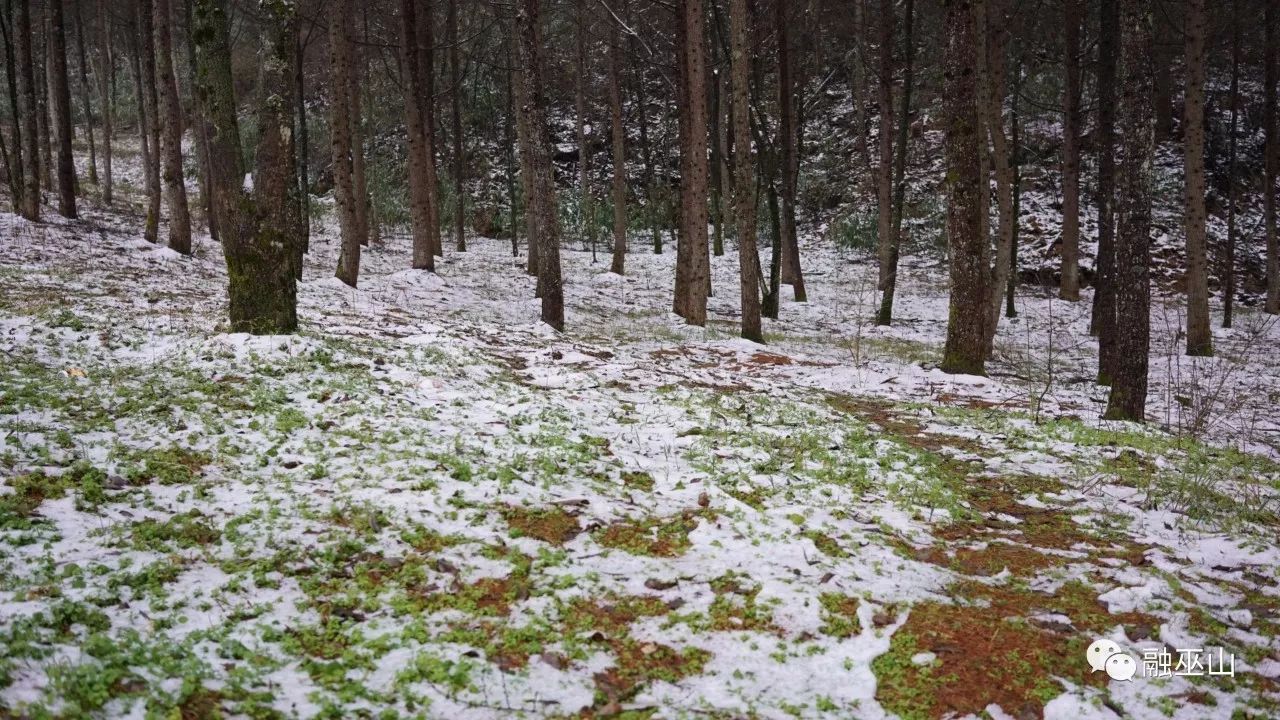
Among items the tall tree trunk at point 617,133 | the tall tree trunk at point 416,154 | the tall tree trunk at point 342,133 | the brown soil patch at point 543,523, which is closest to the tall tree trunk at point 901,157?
the tall tree trunk at point 617,133

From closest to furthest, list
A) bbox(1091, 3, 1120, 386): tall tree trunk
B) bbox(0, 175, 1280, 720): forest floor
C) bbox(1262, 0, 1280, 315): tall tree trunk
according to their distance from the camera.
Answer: bbox(0, 175, 1280, 720): forest floor < bbox(1091, 3, 1120, 386): tall tree trunk < bbox(1262, 0, 1280, 315): tall tree trunk

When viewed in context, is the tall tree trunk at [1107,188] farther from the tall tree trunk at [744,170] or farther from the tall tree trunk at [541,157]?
the tall tree trunk at [541,157]

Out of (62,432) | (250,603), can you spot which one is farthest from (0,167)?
(250,603)

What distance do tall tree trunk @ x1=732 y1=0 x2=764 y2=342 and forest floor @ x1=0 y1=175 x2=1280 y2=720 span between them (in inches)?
167

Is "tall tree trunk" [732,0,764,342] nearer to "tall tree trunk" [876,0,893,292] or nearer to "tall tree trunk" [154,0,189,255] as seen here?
"tall tree trunk" [876,0,893,292]

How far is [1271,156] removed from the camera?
18359mm

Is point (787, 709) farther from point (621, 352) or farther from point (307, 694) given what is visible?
point (621, 352)

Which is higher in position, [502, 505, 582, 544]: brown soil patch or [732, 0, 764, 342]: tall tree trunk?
[732, 0, 764, 342]: tall tree trunk

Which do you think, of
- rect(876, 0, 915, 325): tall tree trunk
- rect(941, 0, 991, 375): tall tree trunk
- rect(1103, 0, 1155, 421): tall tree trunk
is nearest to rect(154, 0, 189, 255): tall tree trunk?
rect(941, 0, 991, 375): tall tree trunk

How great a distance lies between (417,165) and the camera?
57.9ft

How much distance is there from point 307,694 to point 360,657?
0.93ft

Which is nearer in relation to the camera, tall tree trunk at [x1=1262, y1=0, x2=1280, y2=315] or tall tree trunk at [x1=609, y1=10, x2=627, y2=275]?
tall tree trunk at [x1=1262, y1=0, x2=1280, y2=315]

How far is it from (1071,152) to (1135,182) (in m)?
14.1

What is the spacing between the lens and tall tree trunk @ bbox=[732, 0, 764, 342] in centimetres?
1217
